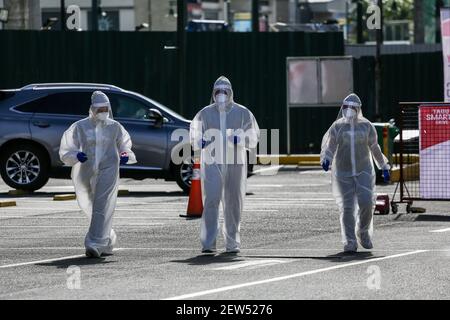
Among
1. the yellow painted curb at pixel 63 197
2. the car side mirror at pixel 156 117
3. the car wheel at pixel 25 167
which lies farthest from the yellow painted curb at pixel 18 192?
the car side mirror at pixel 156 117

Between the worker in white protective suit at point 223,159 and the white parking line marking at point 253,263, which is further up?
the worker in white protective suit at point 223,159

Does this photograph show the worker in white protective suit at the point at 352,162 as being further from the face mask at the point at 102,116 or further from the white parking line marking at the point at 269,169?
the white parking line marking at the point at 269,169

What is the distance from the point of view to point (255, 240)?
1733 centimetres

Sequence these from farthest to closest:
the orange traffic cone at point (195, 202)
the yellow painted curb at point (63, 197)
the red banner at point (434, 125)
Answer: the yellow painted curb at point (63, 197) → the red banner at point (434, 125) → the orange traffic cone at point (195, 202)

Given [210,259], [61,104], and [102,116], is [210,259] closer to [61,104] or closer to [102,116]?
[102,116]

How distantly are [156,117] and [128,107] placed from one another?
0.65m

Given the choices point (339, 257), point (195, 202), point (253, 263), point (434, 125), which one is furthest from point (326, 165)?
point (434, 125)

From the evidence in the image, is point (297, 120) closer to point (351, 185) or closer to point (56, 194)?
point (56, 194)

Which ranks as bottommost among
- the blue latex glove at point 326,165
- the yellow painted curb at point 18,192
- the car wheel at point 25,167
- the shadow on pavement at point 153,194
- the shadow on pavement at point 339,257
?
the shadow on pavement at point 153,194

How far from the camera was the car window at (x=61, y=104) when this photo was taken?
24.8 meters

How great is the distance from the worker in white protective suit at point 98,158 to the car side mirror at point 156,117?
322 inches


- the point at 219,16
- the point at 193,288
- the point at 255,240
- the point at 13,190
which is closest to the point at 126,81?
the point at 13,190

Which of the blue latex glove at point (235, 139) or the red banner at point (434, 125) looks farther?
the red banner at point (434, 125)

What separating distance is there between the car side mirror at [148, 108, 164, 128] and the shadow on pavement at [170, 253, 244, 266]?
8.91m
